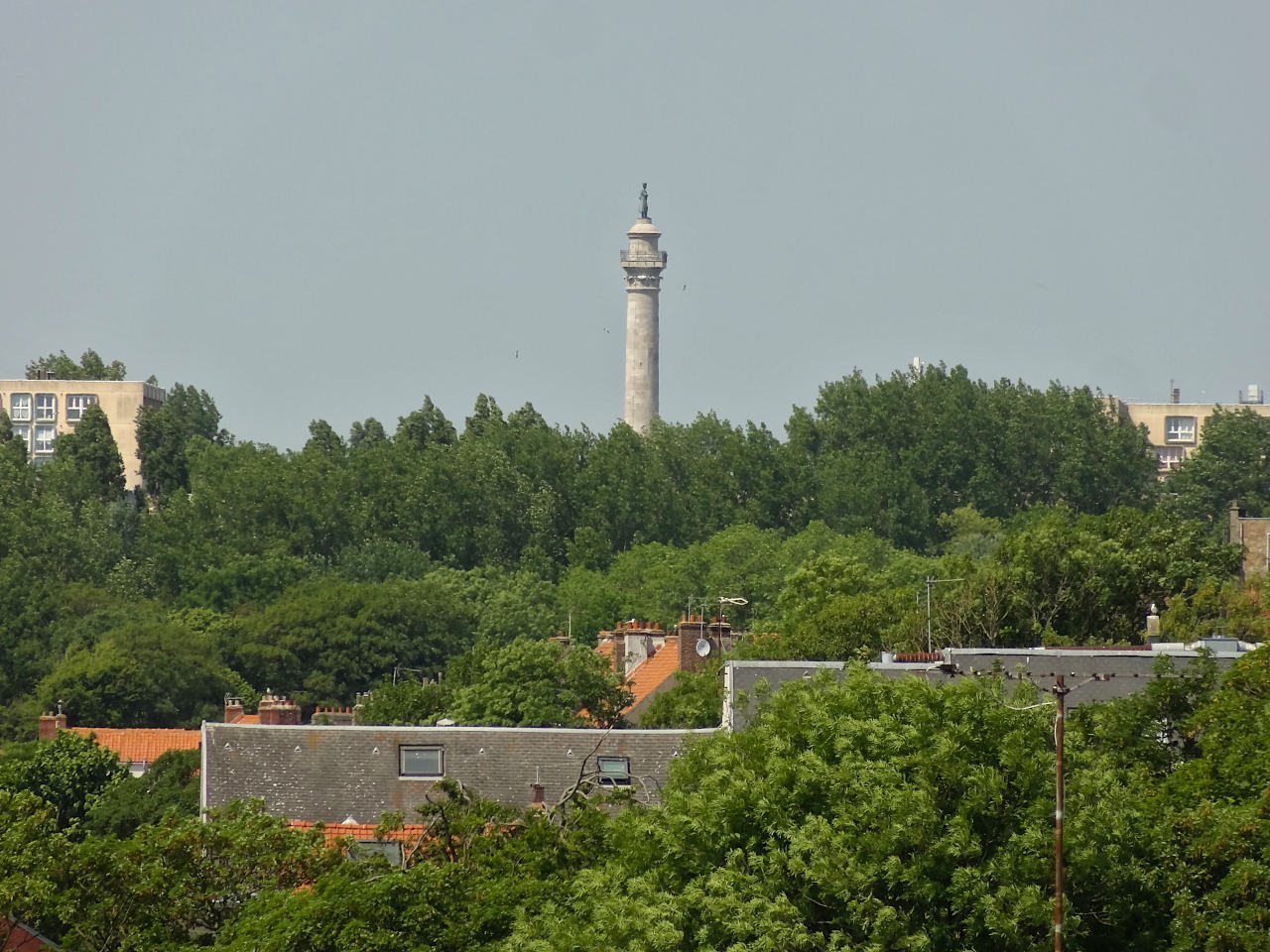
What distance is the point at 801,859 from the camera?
36.9 meters

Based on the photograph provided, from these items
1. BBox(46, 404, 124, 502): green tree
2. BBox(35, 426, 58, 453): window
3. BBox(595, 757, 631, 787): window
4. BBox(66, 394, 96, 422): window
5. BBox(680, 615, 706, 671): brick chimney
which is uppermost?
BBox(66, 394, 96, 422): window

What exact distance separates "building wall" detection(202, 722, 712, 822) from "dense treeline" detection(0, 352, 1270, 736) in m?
47.1

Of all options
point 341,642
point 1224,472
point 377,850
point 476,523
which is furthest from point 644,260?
point 377,850

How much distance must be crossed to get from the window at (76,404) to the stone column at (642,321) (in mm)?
32172

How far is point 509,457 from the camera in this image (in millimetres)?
134750

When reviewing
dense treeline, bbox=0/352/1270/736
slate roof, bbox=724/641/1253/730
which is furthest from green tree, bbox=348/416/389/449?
slate roof, bbox=724/641/1253/730

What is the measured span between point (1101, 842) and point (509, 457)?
9836 centimetres

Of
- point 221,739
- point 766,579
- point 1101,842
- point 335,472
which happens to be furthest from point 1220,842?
point 335,472

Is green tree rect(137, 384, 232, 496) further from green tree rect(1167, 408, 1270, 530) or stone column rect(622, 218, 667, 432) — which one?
green tree rect(1167, 408, 1270, 530)

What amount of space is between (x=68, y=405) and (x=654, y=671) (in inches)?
4106

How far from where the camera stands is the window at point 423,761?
47.1 m

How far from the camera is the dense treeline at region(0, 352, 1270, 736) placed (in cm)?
10394

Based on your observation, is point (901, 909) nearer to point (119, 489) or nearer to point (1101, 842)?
point (1101, 842)

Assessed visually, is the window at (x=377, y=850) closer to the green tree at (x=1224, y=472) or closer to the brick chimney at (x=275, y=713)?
the brick chimney at (x=275, y=713)
